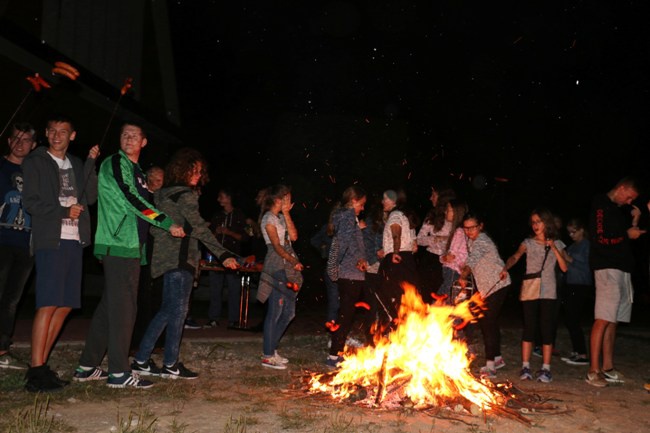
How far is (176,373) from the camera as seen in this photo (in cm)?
585

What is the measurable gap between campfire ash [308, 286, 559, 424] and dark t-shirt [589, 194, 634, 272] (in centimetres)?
211

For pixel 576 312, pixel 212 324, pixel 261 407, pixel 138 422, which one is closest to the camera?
pixel 138 422

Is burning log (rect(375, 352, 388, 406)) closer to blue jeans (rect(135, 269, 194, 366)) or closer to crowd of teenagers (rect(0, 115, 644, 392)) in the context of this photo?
crowd of teenagers (rect(0, 115, 644, 392))

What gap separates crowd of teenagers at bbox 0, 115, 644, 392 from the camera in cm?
518

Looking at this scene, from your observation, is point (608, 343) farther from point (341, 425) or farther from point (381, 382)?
point (341, 425)

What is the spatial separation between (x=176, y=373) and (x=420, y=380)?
237 centimetres

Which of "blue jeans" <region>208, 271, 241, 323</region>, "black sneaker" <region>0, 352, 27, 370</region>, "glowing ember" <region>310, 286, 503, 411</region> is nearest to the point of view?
"glowing ember" <region>310, 286, 503, 411</region>

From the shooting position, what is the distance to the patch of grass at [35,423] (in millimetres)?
3830

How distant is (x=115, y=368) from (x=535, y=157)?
22.0m

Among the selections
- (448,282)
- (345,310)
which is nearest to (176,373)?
(345,310)

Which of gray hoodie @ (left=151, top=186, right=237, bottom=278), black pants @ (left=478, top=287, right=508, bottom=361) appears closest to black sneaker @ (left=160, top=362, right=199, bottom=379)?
gray hoodie @ (left=151, top=186, right=237, bottom=278)

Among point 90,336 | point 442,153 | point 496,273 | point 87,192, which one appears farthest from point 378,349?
point 442,153

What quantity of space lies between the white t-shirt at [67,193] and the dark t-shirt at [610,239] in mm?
5382

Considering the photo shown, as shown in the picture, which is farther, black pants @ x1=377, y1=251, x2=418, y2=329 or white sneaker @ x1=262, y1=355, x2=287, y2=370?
A: black pants @ x1=377, y1=251, x2=418, y2=329
